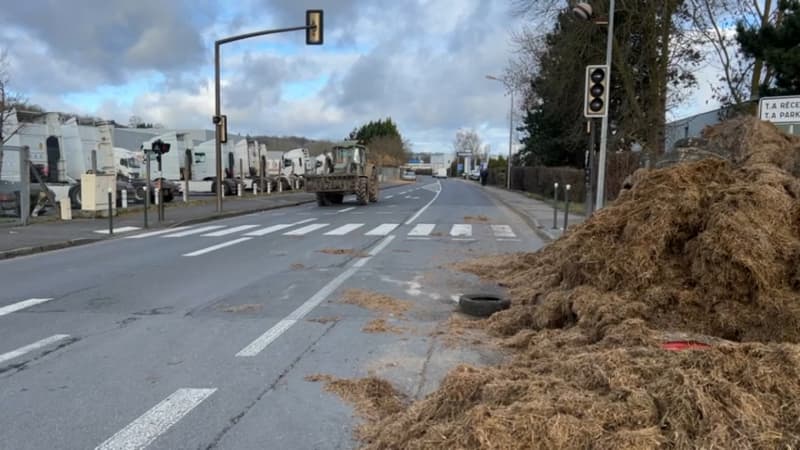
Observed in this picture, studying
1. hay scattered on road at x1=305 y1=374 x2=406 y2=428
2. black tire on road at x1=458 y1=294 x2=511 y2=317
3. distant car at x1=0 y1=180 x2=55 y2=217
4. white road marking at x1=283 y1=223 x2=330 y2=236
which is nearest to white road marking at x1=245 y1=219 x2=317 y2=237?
white road marking at x1=283 y1=223 x2=330 y2=236

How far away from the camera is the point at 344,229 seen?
18.5 m

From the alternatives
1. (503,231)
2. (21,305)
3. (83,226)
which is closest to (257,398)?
(21,305)

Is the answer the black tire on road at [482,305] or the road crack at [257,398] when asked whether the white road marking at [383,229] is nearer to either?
the black tire on road at [482,305]

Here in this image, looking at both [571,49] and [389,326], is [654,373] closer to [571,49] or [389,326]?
[389,326]

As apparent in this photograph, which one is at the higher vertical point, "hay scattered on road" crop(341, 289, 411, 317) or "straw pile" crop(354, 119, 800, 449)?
"straw pile" crop(354, 119, 800, 449)

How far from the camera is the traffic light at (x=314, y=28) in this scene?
20.1 metres

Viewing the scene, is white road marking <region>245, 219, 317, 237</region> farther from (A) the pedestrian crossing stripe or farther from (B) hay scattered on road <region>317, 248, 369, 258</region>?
(B) hay scattered on road <region>317, 248, 369, 258</region>

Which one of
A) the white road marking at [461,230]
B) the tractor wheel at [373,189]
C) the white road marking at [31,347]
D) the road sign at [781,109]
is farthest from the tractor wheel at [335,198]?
the white road marking at [31,347]

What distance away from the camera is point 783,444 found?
2.84 metres

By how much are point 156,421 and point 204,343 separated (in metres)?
2.00

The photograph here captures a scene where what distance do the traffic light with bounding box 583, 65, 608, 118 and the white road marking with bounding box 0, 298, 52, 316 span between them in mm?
11373

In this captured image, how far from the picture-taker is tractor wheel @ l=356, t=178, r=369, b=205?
29866 millimetres

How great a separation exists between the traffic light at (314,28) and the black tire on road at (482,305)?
1467 centimetres

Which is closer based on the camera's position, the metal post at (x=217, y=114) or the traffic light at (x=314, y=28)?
the traffic light at (x=314, y=28)
